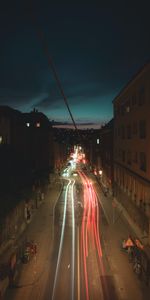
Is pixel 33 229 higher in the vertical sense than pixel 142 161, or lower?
lower

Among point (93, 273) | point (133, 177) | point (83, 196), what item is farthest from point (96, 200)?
point (93, 273)

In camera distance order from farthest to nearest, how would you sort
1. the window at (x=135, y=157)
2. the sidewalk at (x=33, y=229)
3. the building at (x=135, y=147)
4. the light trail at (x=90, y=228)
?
the window at (x=135, y=157) < the building at (x=135, y=147) < the light trail at (x=90, y=228) < the sidewalk at (x=33, y=229)

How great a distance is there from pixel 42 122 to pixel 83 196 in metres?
16.6

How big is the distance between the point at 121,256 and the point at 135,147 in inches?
475

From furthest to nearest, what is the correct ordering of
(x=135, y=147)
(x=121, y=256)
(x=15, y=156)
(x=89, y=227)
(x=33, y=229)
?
(x=15, y=156) → (x=135, y=147) → (x=89, y=227) → (x=33, y=229) → (x=121, y=256)

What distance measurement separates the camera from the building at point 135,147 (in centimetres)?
2509

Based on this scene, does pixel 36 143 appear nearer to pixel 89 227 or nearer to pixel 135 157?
pixel 135 157

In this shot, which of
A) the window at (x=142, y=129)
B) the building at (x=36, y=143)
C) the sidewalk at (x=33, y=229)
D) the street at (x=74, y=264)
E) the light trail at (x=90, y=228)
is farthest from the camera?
the building at (x=36, y=143)

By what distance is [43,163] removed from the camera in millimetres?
52219

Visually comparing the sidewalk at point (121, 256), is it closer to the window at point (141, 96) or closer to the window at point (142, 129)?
the window at point (142, 129)

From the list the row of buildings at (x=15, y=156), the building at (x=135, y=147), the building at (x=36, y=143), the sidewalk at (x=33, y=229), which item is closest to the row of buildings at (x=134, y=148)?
the building at (x=135, y=147)

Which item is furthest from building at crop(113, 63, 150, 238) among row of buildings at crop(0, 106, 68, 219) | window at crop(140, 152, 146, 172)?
row of buildings at crop(0, 106, 68, 219)

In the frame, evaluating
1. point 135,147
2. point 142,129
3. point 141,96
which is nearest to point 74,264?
point 142,129

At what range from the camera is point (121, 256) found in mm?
20906
